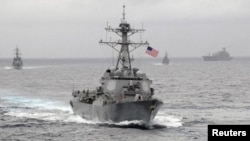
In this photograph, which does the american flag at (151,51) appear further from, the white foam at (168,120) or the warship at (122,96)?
the white foam at (168,120)

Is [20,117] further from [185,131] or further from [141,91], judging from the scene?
[185,131]

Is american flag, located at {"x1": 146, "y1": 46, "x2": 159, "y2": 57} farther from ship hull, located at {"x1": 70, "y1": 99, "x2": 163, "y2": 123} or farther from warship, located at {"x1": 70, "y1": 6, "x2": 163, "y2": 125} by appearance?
ship hull, located at {"x1": 70, "y1": 99, "x2": 163, "y2": 123}

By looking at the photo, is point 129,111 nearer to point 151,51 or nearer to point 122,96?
point 122,96

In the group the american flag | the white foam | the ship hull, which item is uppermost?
the american flag

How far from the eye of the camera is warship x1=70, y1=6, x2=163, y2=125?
42938 millimetres

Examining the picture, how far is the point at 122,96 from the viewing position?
147 feet

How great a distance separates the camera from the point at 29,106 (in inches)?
2443

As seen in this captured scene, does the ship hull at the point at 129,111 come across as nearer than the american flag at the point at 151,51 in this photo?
Yes

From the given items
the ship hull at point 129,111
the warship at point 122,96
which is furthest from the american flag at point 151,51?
the ship hull at point 129,111

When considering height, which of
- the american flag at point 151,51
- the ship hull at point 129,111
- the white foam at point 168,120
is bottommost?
the white foam at point 168,120

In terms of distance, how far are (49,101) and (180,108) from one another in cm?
1956

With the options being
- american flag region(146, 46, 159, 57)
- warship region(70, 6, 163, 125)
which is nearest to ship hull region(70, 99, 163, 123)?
warship region(70, 6, 163, 125)

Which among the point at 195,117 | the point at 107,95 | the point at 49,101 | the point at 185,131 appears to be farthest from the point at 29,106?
the point at 185,131

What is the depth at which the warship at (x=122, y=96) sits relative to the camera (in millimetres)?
42938
